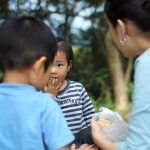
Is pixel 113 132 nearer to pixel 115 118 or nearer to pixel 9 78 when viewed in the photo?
pixel 115 118

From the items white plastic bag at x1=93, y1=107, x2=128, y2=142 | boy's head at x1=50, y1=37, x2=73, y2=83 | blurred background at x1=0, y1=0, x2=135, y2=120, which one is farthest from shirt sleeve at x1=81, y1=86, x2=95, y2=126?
blurred background at x1=0, y1=0, x2=135, y2=120

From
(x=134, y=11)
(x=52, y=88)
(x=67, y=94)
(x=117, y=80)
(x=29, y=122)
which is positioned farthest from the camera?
(x=117, y=80)

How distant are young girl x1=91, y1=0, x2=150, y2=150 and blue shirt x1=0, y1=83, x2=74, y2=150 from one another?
0.96ft

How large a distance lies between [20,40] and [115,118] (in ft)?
2.68

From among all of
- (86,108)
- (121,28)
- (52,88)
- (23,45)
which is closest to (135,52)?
(121,28)

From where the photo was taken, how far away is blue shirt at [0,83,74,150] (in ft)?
4.52

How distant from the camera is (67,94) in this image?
7.73ft

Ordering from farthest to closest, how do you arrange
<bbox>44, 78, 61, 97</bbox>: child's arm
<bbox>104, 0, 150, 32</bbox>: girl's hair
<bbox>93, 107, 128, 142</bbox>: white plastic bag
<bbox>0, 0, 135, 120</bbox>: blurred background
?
<bbox>0, 0, 135, 120</bbox>: blurred background < <bbox>44, 78, 61, 97</bbox>: child's arm < <bbox>93, 107, 128, 142</bbox>: white plastic bag < <bbox>104, 0, 150, 32</bbox>: girl's hair

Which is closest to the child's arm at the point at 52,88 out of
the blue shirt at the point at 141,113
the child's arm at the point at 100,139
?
the child's arm at the point at 100,139

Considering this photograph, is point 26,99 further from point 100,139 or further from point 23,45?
point 100,139

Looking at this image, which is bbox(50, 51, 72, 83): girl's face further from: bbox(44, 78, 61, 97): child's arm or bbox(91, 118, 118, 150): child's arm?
bbox(91, 118, 118, 150): child's arm

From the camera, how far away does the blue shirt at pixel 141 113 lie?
1441 millimetres

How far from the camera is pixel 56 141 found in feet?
4.54

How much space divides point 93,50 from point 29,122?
7344 mm
